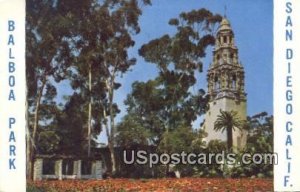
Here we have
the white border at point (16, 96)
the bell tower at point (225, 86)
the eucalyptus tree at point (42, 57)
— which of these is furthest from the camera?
the bell tower at point (225, 86)

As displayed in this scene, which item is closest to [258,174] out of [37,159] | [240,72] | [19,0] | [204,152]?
[204,152]

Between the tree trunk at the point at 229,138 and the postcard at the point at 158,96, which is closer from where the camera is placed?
the postcard at the point at 158,96

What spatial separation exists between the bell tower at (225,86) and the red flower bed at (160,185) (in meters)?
0.29

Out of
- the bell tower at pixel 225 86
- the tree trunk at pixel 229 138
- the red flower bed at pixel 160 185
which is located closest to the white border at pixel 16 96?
the red flower bed at pixel 160 185

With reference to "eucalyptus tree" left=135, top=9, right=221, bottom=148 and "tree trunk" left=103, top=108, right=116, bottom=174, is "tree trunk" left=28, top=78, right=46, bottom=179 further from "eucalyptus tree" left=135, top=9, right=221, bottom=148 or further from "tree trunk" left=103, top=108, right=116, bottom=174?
"eucalyptus tree" left=135, top=9, right=221, bottom=148

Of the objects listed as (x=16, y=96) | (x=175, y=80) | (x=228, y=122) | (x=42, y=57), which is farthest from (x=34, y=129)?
(x=228, y=122)

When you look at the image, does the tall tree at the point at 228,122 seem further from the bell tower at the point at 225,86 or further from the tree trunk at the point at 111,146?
the tree trunk at the point at 111,146

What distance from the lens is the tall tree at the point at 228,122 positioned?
487 cm

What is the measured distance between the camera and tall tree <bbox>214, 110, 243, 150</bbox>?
4871 millimetres

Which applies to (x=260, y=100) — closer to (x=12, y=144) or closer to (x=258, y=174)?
(x=258, y=174)

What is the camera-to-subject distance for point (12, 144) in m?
4.68

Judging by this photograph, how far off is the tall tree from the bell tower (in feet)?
0.07

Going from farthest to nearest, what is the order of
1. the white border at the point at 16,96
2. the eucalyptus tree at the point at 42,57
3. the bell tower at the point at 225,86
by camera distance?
the bell tower at the point at 225,86, the eucalyptus tree at the point at 42,57, the white border at the point at 16,96
